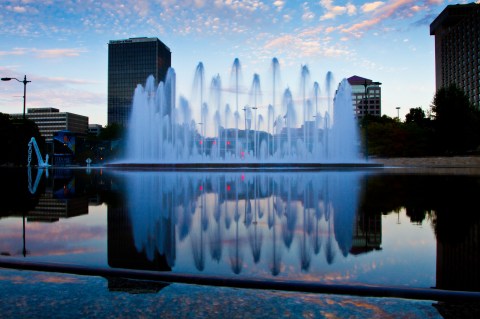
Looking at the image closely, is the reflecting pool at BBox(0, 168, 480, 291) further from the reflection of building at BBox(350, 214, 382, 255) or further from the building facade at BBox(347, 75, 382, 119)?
the building facade at BBox(347, 75, 382, 119)

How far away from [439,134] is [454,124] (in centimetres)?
214

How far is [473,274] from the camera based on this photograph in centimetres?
414

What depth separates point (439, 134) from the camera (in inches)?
2057

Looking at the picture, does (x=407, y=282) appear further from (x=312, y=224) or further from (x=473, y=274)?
(x=312, y=224)

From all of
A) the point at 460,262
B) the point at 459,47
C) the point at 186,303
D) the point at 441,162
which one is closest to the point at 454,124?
the point at 441,162

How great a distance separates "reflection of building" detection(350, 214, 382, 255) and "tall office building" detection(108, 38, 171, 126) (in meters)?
171

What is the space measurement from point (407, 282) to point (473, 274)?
79 cm

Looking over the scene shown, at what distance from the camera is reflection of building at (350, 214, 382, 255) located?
18.1 ft

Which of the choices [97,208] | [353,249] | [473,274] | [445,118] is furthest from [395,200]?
[445,118]

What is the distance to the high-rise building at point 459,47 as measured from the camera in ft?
369

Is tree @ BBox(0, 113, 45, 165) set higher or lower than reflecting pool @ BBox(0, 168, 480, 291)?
higher

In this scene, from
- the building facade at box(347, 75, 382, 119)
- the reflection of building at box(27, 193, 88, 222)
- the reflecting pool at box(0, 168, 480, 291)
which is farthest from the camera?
the building facade at box(347, 75, 382, 119)

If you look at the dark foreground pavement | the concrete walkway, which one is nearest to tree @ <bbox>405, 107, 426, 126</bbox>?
the concrete walkway

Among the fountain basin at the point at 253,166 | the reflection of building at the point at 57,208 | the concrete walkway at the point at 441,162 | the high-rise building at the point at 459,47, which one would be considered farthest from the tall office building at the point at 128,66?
the reflection of building at the point at 57,208
